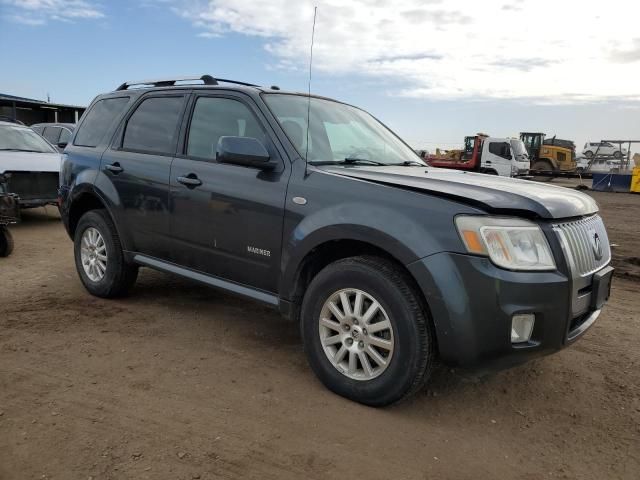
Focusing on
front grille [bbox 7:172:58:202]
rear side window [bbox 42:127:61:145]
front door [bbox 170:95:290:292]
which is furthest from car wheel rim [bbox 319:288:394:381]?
rear side window [bbox 42:127:61:145]

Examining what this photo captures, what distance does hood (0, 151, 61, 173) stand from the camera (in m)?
8.83

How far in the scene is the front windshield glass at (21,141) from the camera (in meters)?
9.45

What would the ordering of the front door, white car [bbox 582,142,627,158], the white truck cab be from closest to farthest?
the front door → the white truck cab → white car [bbox 582,142,627,158]

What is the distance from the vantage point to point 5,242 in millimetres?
6734

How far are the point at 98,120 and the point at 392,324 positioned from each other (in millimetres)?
3703

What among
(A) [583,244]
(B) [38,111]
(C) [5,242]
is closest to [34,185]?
(C) [5,242]

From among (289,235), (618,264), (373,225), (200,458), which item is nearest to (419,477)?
(200,458)

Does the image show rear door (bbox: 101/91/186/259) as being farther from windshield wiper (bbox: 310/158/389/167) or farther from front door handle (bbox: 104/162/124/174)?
windshield wiper (bbox: 310/158/389/167)

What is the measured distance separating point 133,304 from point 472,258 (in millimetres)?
3366

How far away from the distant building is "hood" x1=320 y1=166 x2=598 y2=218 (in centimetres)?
3343

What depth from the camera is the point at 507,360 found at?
110 inches

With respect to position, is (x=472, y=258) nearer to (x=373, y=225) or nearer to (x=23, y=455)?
(x=373, y=225)

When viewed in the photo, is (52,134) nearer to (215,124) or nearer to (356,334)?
(215,124)

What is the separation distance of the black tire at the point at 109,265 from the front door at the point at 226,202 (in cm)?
82
